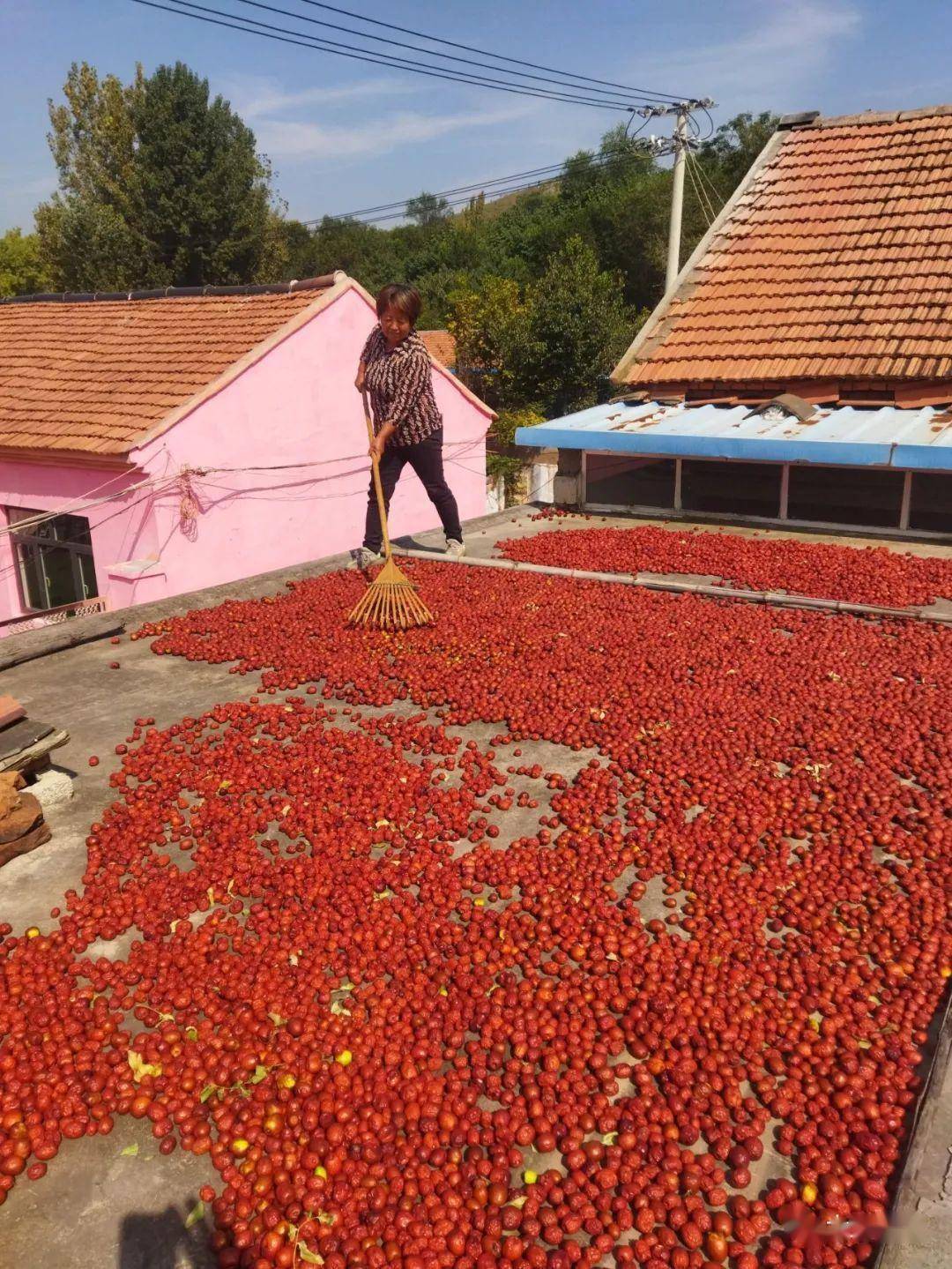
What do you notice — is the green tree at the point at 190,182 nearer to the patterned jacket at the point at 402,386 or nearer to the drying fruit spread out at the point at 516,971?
the patterned jacket at the point at 402,386

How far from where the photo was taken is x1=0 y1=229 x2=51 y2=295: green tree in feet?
148

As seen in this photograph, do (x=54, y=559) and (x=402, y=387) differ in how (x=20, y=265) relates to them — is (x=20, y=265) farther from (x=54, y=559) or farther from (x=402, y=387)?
(x=402, y=387)

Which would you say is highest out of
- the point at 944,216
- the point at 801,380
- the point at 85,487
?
the point at 944,216

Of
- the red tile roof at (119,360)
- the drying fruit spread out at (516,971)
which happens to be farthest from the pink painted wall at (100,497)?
the drying fruit spread out at (516,971)

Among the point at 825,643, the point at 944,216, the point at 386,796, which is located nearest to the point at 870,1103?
the point at 386,796

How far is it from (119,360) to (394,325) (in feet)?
23.9

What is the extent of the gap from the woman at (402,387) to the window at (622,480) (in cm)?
523

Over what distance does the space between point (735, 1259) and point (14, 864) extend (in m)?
3.94

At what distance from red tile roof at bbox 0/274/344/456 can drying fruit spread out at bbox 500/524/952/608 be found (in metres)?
5.08

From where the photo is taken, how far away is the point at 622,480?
14289mm

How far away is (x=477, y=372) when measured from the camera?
1286 inches

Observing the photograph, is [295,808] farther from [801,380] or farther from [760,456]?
[801,380]

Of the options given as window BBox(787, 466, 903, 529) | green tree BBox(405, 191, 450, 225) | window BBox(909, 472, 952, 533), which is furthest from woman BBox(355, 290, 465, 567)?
green tree BBox(405, 191, 450, 225)

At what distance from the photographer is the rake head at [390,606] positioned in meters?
8.04
